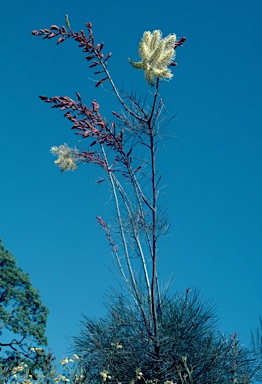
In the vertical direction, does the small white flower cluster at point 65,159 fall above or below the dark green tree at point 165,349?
Answer: above

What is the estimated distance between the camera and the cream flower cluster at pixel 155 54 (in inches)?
130

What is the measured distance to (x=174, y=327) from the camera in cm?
352

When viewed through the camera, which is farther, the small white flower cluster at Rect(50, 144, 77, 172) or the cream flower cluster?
the small white flower cluster at Rect(50, 144, 77, 172)

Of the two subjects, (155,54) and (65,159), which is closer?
(155,54)

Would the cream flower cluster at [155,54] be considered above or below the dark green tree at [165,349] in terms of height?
above

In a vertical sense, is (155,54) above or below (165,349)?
above

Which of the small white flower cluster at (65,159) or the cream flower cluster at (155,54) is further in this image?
the small white flower cluster at (65,159)

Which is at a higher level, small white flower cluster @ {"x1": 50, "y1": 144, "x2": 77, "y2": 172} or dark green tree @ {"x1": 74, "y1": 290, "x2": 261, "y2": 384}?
small white flower cluster @ {"x1": 50, "y1": 144, "x2": 77, "y2": 172}

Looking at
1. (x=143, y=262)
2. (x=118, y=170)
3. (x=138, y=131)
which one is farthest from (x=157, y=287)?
(x=138, y=131)

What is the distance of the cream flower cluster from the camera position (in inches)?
130

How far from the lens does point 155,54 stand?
3.29m

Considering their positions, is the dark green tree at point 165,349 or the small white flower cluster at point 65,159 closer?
the dark green tree at point 165,349

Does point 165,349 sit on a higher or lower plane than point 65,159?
lower

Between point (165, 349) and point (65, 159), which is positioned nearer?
point (165, 349)
